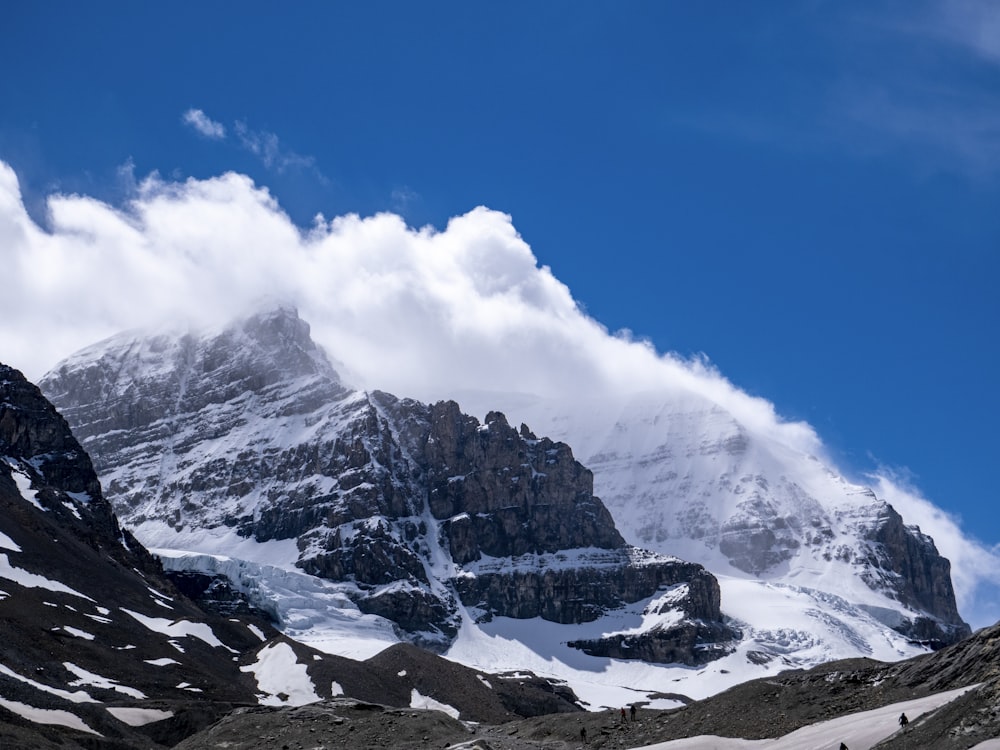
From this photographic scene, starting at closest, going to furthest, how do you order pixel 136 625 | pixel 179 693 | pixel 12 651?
pixel 12 651 < pixel 179 693 < pixel 136 625

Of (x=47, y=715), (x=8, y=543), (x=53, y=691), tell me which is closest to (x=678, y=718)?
(x=47, y=715)

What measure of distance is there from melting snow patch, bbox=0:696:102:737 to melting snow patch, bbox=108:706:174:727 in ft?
37.4

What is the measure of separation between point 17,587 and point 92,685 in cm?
4169

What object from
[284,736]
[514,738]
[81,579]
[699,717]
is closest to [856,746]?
[699,717]

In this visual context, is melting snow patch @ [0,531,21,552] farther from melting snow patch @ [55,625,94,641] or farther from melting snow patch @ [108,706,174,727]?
melting snow patch @ [108,706,174,727]

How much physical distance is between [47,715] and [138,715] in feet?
58.3

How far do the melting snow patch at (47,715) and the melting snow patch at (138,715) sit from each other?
37.4ft

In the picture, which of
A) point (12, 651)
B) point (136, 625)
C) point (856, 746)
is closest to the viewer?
point (856, 746)

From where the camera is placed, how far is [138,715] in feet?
409

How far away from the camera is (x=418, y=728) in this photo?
287 feet

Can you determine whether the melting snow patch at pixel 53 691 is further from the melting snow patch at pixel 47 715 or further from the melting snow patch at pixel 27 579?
the melting snow patch at pixel 27 579

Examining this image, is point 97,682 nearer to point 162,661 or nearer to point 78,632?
point 78,632

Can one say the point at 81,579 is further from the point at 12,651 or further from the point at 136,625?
the point at 12,651

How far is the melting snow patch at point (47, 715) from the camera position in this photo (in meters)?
→ 106
